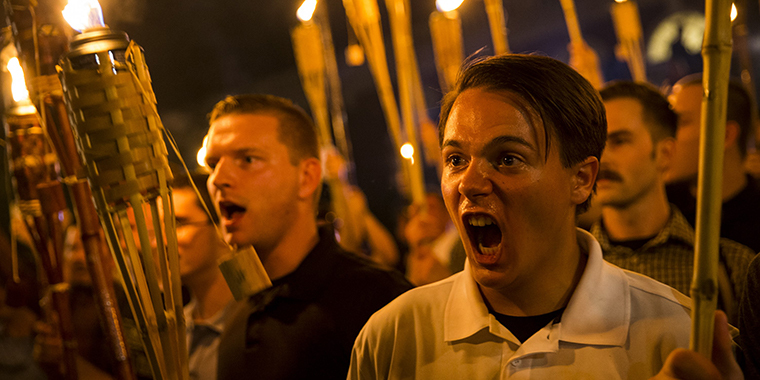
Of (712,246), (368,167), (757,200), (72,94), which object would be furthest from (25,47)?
(368,167)

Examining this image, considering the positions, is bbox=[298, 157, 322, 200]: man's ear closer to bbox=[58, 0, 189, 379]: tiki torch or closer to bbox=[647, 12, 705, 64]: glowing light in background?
bbox=[58, 0, 189, 379]: tiki torch

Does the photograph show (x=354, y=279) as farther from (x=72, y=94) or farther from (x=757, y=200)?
(x=757, y=200)

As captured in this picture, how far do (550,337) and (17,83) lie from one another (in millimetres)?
1677

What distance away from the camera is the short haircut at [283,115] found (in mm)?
1775

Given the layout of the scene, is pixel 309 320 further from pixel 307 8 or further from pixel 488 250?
pixel 307 8

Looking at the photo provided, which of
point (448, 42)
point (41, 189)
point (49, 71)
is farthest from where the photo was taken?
point (448, 42)

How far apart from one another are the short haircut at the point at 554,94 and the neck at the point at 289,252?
88cm

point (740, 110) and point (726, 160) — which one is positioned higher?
point (740, 110)

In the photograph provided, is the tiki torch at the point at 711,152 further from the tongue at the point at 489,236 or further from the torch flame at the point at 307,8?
the torch flame at the point at 307,8

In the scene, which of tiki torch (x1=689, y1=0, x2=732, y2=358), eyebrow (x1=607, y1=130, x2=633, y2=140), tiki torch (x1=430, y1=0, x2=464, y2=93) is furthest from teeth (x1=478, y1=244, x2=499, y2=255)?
tiki torch (x1=430, y1=0, x2=464, y2=93)

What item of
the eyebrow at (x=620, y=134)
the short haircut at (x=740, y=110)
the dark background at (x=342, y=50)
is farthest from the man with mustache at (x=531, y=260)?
the short haircut at (x=740, y=110)

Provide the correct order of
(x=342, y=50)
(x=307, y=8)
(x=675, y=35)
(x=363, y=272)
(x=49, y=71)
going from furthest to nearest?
1. (x=342, y=50)
2. (x=675, y=35)
3. (x=307, y=8)
4. (x=363, y=272)
5. (x=49, y=71)

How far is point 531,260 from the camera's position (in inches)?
42.6

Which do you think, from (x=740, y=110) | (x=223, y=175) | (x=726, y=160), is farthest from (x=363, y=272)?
(x=740, y=110)
